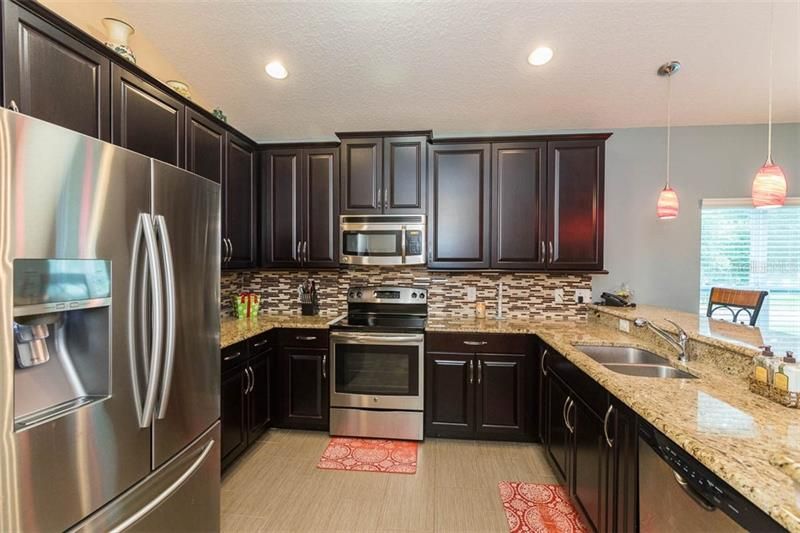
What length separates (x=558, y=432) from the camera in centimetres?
223

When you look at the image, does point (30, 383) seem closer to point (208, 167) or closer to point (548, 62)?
point (208, 167)

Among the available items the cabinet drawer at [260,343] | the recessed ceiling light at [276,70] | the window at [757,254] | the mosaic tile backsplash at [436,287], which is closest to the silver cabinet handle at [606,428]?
the mosaic tile backsplash at [436,287]

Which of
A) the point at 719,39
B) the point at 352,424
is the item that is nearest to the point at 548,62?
the point at 719,39

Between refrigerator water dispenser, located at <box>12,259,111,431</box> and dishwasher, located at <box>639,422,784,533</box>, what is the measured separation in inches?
71.4

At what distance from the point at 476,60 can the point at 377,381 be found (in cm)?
254

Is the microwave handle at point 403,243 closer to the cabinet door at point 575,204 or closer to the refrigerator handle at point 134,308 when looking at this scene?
the cabinet door at point 575,204

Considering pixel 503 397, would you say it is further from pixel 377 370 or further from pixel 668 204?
pixel 668 204

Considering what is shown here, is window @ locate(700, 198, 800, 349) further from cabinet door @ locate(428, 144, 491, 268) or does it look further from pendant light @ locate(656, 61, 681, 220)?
cabinet door @ locate(428, 144, 491, 268)

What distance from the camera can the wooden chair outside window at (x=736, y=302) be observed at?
2.70 metres

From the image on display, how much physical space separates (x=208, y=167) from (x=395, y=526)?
8.54ft

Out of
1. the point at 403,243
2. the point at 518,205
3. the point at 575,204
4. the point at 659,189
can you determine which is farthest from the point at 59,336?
the point at 659,189

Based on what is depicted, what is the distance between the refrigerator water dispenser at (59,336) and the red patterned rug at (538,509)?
2.09 metres

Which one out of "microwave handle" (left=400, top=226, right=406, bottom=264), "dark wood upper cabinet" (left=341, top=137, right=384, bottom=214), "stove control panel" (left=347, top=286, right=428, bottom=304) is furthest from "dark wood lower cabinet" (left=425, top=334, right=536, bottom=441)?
"dark wood upper cabinet" (left=341, top=137, right=384, bottom=214)

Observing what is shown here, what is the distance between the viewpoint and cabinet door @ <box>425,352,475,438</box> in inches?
109
